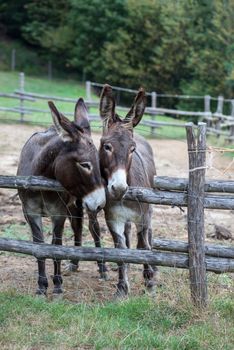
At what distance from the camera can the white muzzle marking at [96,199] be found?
19.3ft

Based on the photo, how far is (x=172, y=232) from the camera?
9312mm

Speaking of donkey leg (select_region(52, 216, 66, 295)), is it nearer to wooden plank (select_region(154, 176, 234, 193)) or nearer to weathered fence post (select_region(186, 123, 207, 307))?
wooden plank (select_region(154, 176, 234, 193))

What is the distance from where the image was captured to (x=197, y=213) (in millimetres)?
5652

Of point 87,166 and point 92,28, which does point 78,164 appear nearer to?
point 87,166

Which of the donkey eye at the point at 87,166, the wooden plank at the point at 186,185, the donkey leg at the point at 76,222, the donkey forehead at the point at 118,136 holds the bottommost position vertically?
the donkey leg at the point at 76,222

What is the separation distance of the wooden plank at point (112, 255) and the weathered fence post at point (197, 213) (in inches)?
3.9

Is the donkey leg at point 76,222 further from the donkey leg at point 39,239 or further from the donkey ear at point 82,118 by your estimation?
the donkey ear at point 82,118

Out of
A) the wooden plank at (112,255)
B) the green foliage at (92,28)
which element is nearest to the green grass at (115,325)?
the wooden plank at (112,255)

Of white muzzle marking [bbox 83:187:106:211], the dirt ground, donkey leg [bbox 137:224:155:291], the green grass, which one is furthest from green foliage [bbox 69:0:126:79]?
the green grass

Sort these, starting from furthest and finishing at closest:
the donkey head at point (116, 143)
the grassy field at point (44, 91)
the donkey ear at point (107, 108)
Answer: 1. the grassy field at point (44, 91)
2. the donkey ear at point (107, 108)
3. the donkey head at point (116, 143)

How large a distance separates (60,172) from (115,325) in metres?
1.59

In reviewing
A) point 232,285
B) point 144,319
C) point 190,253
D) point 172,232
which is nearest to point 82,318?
point 144,319

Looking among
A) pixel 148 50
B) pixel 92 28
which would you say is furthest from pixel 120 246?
pixel 92 28

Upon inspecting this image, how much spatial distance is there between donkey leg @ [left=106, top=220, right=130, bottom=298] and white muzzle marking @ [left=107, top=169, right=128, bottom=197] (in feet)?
2.38
